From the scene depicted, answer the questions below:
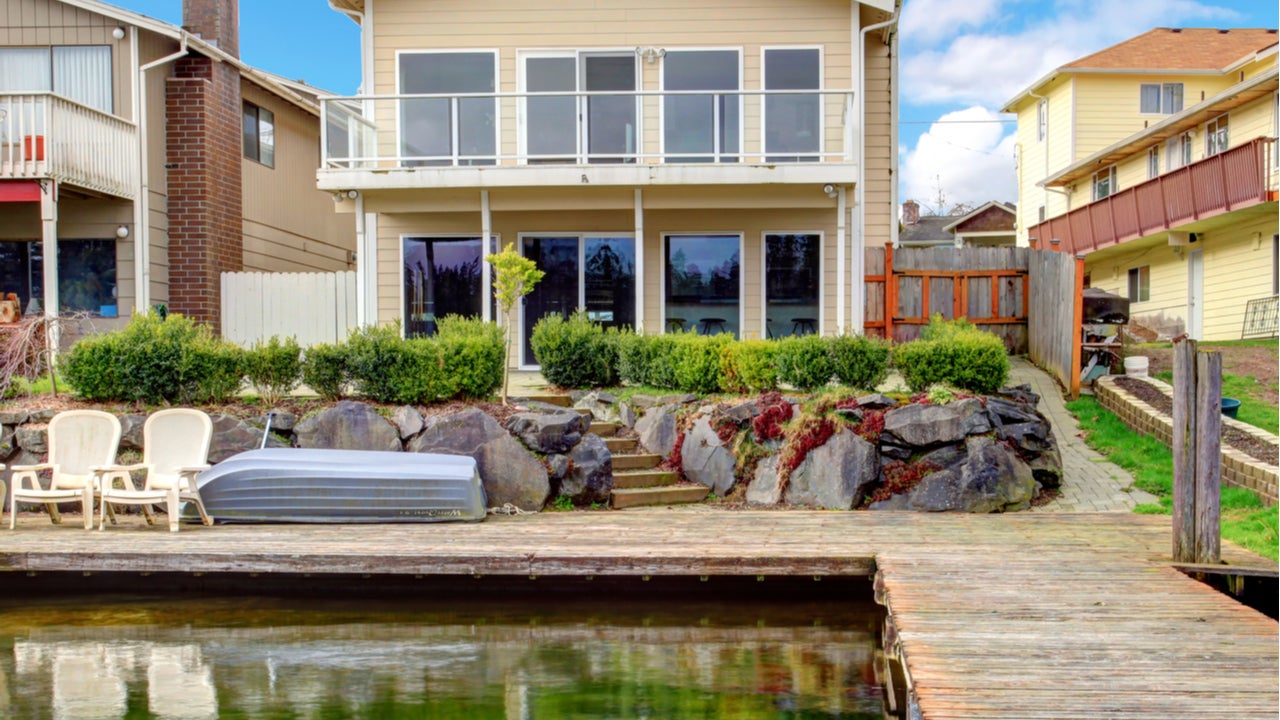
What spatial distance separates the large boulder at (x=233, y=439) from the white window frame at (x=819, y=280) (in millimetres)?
7918

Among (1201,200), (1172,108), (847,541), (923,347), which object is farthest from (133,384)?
(1172,108)

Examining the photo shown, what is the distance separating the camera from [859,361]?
1176 cm

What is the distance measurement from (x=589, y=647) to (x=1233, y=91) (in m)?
20.7

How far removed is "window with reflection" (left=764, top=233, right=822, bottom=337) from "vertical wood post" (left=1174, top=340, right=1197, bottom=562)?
30.0 feet

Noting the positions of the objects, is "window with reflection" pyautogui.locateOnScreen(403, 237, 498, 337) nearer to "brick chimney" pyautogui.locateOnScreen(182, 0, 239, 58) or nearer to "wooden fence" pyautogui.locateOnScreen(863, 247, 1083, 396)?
"brick chimney" pyautogui.locateOnScreen(182, 0, 239, 58)

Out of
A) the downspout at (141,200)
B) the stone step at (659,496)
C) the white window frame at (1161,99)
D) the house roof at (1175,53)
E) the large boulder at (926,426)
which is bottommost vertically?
the stone step at (659,496)

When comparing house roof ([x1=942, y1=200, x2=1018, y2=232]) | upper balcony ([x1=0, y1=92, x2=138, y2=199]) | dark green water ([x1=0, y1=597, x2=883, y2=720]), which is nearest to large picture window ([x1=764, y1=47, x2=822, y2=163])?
dark green water ([x1=0, y1=597, x2=883, y2=720])

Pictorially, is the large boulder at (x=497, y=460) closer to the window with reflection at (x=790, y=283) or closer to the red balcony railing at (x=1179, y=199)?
the window with reflection at (x=790, y=283)

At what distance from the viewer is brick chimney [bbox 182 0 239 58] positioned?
1897 cm

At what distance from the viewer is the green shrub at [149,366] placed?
1109cm

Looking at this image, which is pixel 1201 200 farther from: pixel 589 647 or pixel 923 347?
pixel 589 647

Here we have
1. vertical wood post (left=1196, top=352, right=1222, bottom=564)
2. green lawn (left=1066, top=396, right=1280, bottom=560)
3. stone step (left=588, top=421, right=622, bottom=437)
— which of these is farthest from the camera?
stone step (left=588, top=421, right=622, bottom=437)

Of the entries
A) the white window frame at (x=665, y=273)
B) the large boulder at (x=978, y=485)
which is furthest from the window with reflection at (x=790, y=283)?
the large boulder at (x=978, y=485)

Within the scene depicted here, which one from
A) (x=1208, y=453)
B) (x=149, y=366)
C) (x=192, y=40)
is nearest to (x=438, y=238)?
(x=192, y=40)
